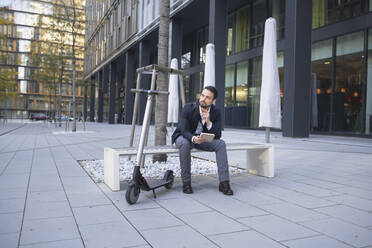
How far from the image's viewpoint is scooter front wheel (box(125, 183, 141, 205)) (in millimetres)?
3615

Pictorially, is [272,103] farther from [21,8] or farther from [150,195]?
[21,8]

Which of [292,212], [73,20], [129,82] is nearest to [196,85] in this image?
[129,82]

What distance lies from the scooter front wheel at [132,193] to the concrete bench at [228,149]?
68cm

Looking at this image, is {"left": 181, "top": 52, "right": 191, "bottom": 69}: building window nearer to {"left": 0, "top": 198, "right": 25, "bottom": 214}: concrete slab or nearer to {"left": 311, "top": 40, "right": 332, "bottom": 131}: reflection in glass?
{"left": 311, "top": 40, "right": 332, "bottom": 131}: reflection in glass

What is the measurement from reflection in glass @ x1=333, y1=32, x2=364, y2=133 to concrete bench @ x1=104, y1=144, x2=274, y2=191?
29.8 feet

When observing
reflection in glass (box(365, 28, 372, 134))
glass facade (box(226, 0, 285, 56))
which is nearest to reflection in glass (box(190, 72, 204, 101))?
glass facade (box(226, 0, 285, 56))

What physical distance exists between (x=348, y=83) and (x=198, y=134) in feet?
36.7

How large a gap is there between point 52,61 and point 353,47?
21.0 m

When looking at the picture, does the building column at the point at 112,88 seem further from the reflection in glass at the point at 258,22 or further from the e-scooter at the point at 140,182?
the e-scooter at the point at 140,182

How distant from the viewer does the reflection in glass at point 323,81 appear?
1437 cm

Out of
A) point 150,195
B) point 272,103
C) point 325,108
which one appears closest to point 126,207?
point 150,195

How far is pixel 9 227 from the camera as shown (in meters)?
2.92

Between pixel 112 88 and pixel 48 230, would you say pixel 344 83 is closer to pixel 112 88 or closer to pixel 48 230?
pixel 48 230

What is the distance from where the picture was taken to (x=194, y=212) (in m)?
3.47
